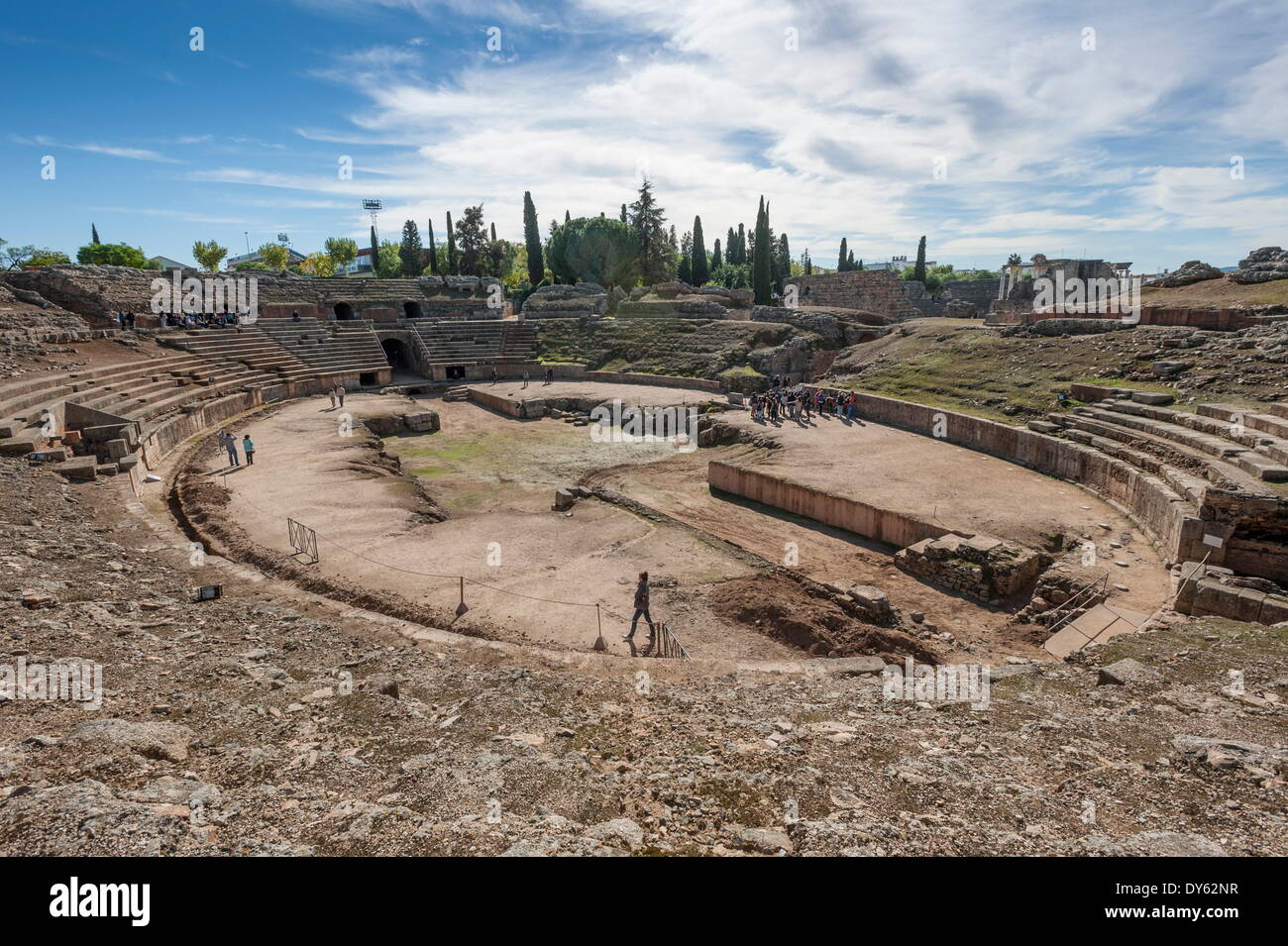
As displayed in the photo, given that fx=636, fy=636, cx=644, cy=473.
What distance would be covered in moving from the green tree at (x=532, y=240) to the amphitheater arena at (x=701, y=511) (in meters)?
34.9

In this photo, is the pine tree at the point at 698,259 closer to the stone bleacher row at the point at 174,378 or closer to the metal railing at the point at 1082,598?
the stone bleacher row at the point at 174,378

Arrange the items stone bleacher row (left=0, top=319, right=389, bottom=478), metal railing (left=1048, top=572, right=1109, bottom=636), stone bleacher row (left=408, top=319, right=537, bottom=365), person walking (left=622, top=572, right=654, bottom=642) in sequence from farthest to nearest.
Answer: stone bleacher row (left=408, top=319, right=537, bottom=365) → stone bleacher row (left=0, top=319, right=389, bottom=478) → metal railing (left=1048, top=572, right=1109, bottom=636) → person walking (left=622, top=572, right=654, bottom=642)

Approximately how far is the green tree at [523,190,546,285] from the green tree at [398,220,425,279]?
45.3ft

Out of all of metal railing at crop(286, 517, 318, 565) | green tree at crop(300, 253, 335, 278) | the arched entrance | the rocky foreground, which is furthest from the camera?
green tree at crop(300, 253, 335, 278)

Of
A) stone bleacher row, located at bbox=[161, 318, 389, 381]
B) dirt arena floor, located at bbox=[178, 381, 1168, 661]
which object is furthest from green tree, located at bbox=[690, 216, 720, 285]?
dirt arena floor, located at bbox=[178, 381, 1168, 661]

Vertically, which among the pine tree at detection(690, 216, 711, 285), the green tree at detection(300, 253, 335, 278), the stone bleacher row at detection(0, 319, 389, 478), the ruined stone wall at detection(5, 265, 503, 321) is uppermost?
the green tree at detection(300, 253, 335, 278)

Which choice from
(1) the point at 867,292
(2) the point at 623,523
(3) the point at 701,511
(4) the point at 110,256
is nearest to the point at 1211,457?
(3) the point at 701,511

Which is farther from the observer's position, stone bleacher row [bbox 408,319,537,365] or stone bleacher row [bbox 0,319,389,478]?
stone bleacher row [bbox 408,319,537,365]

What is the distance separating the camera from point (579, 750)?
5.56m

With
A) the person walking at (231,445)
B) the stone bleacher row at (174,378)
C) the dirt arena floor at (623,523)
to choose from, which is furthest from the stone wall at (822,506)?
the stone bleacher row at (174,378)

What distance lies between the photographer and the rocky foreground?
160 inches

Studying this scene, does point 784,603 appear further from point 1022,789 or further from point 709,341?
point 709,341

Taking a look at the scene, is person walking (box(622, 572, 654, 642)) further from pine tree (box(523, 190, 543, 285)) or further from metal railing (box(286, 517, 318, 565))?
pine tree (box(523, 190, 543, 285))
